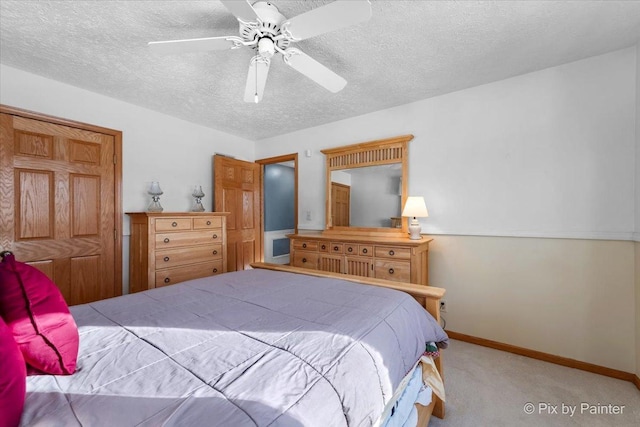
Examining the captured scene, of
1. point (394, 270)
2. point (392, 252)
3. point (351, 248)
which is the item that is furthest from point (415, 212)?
point (351, 248)

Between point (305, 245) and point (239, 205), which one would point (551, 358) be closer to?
point (305, 245)

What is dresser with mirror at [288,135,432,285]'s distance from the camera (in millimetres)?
2615

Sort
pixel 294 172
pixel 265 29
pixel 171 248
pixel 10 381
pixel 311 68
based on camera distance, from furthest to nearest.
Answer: pixel 294 172 → pixel 171 248 → pixel 311 68 → pixel 265 29 → pixel 10 381

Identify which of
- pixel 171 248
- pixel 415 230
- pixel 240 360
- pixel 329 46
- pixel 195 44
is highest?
pixel 329 46

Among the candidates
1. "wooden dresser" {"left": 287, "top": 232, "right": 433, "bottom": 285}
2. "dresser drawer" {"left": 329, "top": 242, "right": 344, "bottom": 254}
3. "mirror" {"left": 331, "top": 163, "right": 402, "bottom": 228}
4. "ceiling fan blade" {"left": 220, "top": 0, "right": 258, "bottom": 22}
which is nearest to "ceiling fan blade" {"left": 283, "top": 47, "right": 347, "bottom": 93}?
"ceiling fan blade" {"left": 220, "top": 0, "right": 258, "bottom": 22}

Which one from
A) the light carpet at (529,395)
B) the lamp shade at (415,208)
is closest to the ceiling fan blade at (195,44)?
the lamp shade at (415,208)

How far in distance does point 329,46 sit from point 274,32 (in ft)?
1.74

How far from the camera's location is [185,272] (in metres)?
2.94

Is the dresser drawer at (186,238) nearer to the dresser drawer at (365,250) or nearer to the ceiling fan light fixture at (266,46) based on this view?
the dresser drawer at (365,250)

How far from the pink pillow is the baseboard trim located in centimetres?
297

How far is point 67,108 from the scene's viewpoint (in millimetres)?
2547

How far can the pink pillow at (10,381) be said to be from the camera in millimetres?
565

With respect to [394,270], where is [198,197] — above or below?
above

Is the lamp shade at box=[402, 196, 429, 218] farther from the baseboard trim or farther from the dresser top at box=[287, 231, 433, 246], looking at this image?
the baseboard trim
